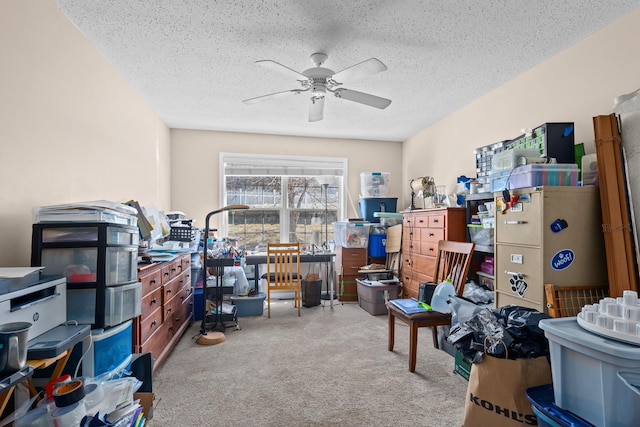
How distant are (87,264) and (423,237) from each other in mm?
3083

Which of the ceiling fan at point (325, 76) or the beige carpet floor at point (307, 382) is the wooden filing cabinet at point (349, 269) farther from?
the ceiling fan at point (325, 76)

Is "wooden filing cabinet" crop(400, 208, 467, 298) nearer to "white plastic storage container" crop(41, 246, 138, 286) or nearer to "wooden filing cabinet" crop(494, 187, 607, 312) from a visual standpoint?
"wooden filing cabinet" crop(494, 187, 607, 312)

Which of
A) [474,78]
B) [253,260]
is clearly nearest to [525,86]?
[474,78]

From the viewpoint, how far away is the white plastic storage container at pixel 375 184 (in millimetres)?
4617

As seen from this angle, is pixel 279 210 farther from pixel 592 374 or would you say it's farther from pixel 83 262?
pixel 592 374


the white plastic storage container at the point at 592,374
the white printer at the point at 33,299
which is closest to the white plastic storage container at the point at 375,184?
the white plastic storage container at the point at 592,374

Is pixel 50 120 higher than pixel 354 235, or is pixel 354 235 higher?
pixel 50 120

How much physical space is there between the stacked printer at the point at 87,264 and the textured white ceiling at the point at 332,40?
1.29m

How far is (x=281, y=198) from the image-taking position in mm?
4992

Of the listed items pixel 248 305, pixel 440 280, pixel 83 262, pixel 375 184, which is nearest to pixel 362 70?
pixel 440 280

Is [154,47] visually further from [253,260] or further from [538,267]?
[538,267]

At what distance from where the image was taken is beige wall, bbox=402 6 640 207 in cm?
204

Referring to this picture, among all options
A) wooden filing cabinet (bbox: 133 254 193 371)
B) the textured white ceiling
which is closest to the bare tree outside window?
wooden filing cabinet (bbox: 133 254 193 371)

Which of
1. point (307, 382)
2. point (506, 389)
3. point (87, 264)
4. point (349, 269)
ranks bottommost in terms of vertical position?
point (307, 382)
